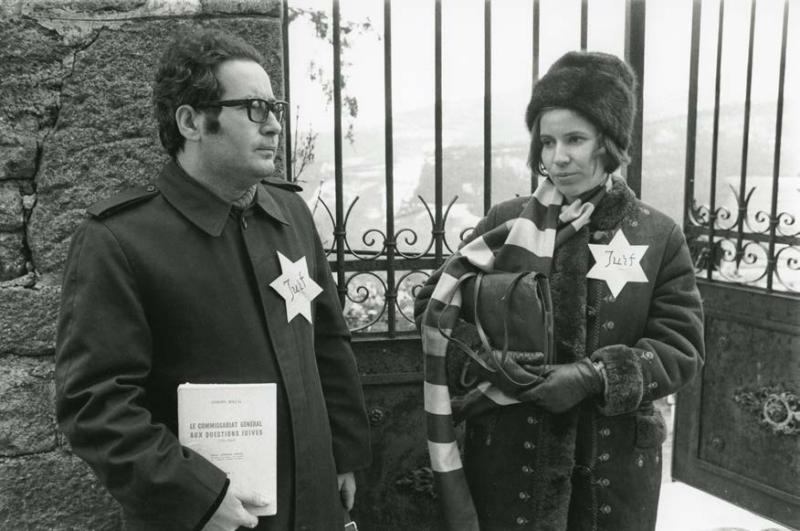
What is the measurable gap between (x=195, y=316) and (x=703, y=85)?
249 cm

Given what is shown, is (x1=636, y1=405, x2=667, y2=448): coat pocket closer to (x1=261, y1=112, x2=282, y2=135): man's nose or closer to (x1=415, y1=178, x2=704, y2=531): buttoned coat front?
(x1=415, y1=178, x2=704, y2=531): buttoned coat front

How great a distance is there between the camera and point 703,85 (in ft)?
10.9

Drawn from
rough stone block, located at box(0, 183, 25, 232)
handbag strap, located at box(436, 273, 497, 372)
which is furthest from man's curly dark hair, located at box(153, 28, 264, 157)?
handbag strap, located at box(436, 273, 497, 372)

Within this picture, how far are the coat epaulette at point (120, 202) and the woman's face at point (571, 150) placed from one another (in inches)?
Answer: 39.8

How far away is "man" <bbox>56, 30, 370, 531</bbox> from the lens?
1.62 meters

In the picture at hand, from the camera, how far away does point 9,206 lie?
224 centimetres

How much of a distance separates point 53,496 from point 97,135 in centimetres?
105

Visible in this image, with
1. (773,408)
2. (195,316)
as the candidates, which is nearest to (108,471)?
(195,316)

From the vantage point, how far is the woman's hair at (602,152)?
2.09 meters

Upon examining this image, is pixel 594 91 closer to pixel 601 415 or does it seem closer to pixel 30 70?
pixel 601 415

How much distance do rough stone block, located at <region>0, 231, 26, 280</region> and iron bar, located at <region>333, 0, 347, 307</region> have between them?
0.99 m

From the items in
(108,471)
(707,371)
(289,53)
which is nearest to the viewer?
(108,471)

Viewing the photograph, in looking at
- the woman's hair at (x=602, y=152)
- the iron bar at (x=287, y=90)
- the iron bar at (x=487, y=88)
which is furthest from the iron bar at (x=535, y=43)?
the iron bar at (x=287, y=90)

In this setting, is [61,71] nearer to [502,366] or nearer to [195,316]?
[195,316]
